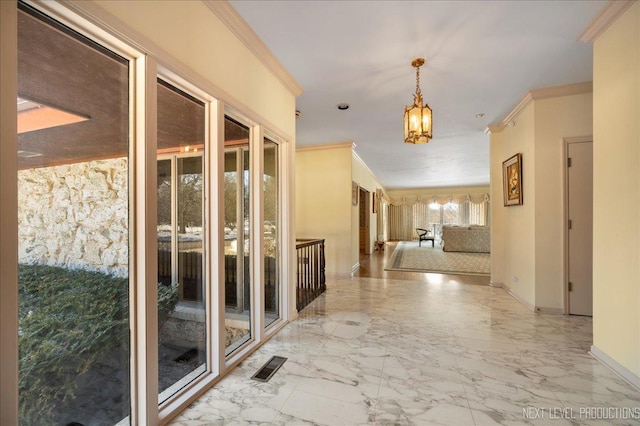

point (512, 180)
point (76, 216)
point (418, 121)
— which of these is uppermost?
point (418, 121)

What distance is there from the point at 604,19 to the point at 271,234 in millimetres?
Answer: 3182

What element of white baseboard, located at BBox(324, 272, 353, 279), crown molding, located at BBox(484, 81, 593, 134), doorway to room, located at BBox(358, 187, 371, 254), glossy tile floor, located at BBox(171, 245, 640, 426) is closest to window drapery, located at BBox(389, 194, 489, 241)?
doorway to room, located at BBox(358, 187, 371, 254)

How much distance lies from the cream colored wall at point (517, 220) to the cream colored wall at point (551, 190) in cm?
6

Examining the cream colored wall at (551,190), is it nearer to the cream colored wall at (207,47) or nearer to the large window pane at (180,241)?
the cream colored wall at (207,47)

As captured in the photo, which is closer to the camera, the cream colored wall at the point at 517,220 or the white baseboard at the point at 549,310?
the white baseboard at the point at 549,310

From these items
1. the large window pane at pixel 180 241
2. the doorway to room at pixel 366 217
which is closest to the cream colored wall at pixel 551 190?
the large window pane at pixel 180 241

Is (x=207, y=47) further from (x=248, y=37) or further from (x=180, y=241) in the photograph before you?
(x=180, y=241)

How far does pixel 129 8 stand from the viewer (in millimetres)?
1266

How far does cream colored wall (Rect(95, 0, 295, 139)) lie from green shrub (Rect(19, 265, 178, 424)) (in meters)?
1.21

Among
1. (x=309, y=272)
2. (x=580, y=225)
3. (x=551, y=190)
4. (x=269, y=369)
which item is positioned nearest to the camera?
(x=269, y=369)

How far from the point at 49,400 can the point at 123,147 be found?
117 cm

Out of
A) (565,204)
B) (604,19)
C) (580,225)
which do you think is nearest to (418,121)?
(604,19)

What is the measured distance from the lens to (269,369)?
2018 mm

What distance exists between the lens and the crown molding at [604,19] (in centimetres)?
184
